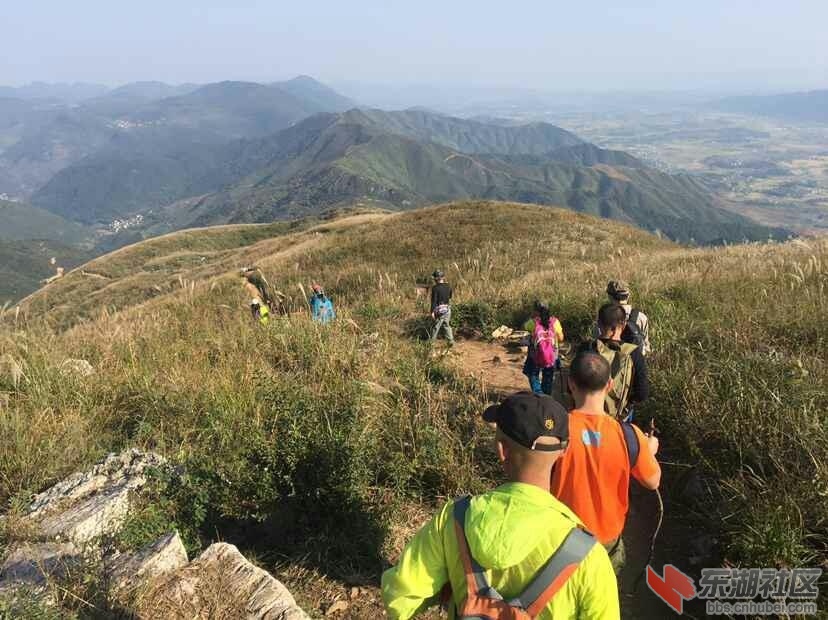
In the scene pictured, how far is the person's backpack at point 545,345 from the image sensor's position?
6066 millimetres

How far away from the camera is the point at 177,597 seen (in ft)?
8.85

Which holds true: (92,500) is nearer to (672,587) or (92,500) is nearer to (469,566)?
(469,566)

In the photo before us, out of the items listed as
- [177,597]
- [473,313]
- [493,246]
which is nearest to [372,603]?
[177,597]

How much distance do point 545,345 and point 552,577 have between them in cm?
450

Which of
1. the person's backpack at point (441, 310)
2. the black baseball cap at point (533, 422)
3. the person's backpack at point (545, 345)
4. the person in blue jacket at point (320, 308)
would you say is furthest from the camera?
the person's backpack at point (441, 310)

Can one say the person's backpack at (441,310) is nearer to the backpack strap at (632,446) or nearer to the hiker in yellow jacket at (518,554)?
the backpack strap at (632,446)

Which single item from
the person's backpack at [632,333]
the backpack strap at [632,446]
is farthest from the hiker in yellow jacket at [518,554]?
the person's backpack at [632,333]

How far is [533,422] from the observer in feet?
6.59

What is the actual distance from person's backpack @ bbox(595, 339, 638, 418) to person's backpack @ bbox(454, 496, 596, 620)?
2586 millimetres

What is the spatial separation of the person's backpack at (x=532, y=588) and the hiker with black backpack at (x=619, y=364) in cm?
254

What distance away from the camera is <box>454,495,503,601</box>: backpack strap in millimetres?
1778

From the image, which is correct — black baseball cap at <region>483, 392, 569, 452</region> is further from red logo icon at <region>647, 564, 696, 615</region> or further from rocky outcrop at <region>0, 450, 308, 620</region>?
rocky outcrop at <region>0, 450, 308, 620</region>

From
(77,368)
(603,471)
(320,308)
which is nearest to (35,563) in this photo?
(77,368)

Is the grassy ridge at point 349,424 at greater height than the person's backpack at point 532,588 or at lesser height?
lesser
